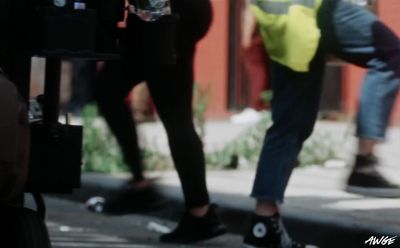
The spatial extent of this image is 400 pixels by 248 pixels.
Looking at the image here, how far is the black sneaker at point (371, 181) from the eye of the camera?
5.82 meters

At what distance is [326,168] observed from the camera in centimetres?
775

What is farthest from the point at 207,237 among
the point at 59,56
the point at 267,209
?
the point at 59,56

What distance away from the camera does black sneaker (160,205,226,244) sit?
5.47 metres

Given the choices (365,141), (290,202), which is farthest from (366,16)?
(290,202)

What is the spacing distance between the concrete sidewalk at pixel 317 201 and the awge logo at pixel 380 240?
0.8 inches

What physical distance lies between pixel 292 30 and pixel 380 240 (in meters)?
1.01

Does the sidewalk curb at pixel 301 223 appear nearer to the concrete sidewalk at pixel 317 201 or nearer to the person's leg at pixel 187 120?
the concrete sidewalk at pixel 317 201

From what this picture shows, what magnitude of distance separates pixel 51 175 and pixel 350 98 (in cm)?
817

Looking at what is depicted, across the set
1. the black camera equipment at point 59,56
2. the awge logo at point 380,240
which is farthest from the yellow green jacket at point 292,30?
the black camera equipment at point 59,56

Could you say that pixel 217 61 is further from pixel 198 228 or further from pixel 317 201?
pixel 198 228

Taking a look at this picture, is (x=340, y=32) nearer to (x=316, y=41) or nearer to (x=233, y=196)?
(x=316, y=41)

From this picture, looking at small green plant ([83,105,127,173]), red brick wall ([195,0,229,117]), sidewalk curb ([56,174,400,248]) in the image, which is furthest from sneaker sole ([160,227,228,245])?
red brick wall ([195,0,229,117])

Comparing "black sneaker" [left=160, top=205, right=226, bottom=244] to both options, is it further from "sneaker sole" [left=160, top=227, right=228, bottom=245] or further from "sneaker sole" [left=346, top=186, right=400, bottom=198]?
"sneaker sole" [left=346, top=186, right=400, bottom=198]

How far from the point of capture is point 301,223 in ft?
18.4
